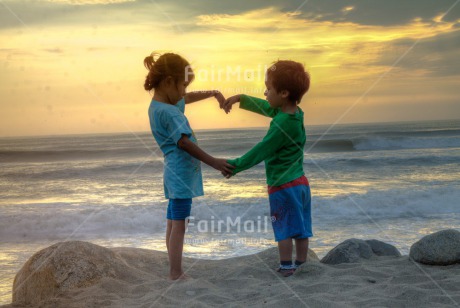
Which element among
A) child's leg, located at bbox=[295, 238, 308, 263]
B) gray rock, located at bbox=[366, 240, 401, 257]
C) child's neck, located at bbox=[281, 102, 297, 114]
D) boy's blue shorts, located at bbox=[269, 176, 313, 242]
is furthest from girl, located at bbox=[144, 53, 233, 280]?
gray rock, located at bbox=[366, 240, 401, 257]

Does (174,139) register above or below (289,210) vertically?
above

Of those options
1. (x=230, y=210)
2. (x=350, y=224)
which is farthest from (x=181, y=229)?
(x=230, y=210)

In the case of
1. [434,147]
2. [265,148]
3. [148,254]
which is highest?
[265,148]

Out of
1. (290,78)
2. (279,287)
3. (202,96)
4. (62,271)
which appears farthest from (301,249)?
(62,271)

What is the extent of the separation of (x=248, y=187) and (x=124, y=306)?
999 centimetres

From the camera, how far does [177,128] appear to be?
3836 mm

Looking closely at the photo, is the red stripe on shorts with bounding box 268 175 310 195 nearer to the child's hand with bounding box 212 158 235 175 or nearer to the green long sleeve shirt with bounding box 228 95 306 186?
the green long sleeve shirt with bounding box 228 95 306 186

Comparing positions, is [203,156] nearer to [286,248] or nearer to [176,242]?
[176,242]

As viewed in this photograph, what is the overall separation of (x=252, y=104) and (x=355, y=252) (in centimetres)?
166

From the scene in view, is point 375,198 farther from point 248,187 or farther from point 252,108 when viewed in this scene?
point 252,108

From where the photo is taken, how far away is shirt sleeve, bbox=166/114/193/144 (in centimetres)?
382

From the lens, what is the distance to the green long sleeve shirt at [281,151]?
3.80 meters

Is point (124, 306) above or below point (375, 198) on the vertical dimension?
above

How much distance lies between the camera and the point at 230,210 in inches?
412
